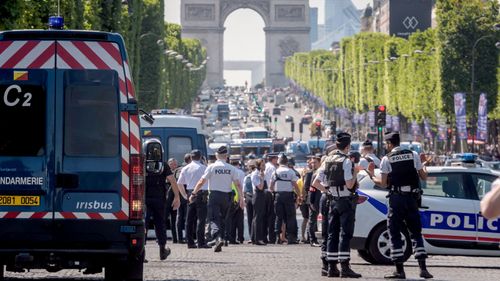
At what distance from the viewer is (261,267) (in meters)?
19.2

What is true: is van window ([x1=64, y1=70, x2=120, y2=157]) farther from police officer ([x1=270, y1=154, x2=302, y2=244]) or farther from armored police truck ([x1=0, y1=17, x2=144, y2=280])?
police officer ([x1=270, y1=154, x2=302, y2=244])

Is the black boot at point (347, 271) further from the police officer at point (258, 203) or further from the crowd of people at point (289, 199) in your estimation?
the police officer at point (258, 203)

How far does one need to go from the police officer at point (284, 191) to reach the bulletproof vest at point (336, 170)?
988 centimetres

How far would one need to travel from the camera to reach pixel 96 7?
47156 millimetres

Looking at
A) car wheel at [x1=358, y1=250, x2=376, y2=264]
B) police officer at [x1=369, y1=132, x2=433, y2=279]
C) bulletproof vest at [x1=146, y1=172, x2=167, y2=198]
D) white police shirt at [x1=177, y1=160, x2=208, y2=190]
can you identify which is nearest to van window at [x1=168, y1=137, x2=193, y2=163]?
white police shirt at [x1=177, y1=160, x2=208, y2=190]

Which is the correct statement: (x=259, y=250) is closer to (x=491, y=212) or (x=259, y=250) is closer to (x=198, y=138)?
(x=198, y=138)

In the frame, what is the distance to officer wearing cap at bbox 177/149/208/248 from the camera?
24641 mm

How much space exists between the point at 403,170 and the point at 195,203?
25.9ft

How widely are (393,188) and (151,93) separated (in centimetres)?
5971

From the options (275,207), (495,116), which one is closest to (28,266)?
(275,207)

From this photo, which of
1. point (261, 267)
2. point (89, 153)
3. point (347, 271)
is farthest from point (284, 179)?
point (89, 153)

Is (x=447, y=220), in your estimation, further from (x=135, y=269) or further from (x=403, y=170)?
(x=135, y=269)

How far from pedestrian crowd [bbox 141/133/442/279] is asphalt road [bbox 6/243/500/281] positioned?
0.37 m

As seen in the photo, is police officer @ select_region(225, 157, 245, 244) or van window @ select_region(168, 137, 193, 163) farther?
van window @ select_region(168, 137, 193, 163)
